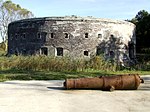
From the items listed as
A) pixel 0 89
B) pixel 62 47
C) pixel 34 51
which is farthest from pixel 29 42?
pixel 0 89

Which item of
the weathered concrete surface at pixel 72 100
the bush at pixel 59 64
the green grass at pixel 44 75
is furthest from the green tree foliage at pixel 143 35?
the weathered concrete surface at pixel 72 100

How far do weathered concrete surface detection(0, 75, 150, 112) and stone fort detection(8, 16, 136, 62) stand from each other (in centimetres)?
2289

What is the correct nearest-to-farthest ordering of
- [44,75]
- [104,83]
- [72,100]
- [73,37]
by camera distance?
[72,100]
[104,83]
[44,75]
[73,37]

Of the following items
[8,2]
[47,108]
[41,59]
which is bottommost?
[47,108]

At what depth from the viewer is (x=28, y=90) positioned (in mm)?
10578

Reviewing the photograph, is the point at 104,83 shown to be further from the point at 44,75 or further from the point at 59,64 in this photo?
the point at 59,64

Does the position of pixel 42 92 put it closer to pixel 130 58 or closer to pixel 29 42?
pixel 29 42

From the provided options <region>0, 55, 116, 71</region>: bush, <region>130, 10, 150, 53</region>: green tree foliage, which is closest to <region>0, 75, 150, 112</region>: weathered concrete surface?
<region>0, 55, 116, 71</region>: bush

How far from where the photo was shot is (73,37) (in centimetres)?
3422

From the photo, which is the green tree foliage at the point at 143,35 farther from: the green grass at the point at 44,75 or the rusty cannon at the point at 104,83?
the rusty cannon at the point at 104,83

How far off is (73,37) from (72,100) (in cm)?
2573

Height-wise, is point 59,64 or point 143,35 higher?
point 143,35

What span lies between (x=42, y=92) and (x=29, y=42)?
2614cm

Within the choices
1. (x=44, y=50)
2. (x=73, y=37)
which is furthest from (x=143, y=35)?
(x=44, y=50)
